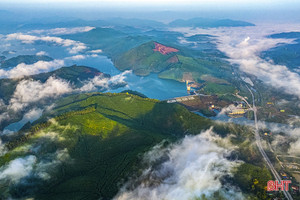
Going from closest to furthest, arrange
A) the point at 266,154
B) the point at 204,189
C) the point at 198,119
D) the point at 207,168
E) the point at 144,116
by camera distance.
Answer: the point at 204,189 → the point at 207,168 → the point at 266,154 → the point at 198,119 → the point at 144,116

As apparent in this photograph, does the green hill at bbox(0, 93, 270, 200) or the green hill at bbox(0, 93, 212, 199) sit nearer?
the green hill at bbox(0, 93, 270, 200)

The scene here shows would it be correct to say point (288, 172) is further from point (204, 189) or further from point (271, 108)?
point (271, 108)

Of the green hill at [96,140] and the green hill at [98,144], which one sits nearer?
the green hill at [98,144]

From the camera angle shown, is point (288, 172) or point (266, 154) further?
point (266, 154)

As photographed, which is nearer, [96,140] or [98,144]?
[98,144]

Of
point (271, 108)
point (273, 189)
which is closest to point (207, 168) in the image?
point (273, 189)

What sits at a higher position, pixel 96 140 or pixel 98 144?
pixel 96 140

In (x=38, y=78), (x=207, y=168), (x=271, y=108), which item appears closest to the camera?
(x=207, y=168)

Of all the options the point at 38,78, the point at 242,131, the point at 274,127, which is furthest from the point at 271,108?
the point at 38,78

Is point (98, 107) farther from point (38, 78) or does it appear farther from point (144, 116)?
point (38, 78)
